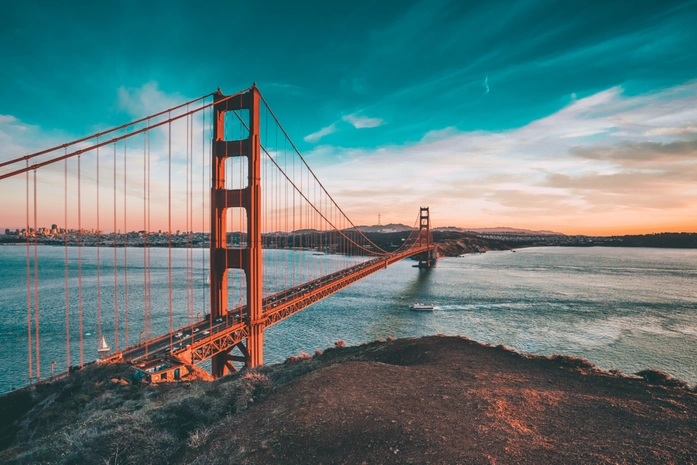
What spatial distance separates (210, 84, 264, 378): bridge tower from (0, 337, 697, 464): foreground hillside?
25.4ft

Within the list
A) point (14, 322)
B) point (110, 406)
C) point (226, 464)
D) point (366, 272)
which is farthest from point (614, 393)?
point (14, 322)

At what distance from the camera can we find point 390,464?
30.1 ft

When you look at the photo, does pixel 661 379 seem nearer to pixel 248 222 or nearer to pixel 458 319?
pixel 248 222

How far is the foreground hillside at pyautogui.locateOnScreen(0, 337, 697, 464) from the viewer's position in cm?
998

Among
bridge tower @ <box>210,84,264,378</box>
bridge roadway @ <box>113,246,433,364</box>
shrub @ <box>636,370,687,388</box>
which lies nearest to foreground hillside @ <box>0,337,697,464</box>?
shrub @ <box>636,370,687,388</box>

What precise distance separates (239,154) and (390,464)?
68.4 ft

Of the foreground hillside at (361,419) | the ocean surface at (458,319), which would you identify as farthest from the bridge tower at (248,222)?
the foreground hillside at (361,419)

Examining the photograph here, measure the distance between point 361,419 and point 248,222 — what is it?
15.9 meters

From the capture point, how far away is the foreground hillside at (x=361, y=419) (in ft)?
32.8

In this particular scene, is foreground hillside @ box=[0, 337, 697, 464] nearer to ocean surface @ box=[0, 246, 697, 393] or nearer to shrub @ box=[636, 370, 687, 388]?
shrub @ box=[636, 370, 687, 388]

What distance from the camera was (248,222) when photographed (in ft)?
78.4

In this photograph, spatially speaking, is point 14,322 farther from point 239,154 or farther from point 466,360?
point 466,360

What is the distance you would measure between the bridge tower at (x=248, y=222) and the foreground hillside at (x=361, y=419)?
7.74m

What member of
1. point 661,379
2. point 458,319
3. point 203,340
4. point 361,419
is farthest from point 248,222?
point 458,319
